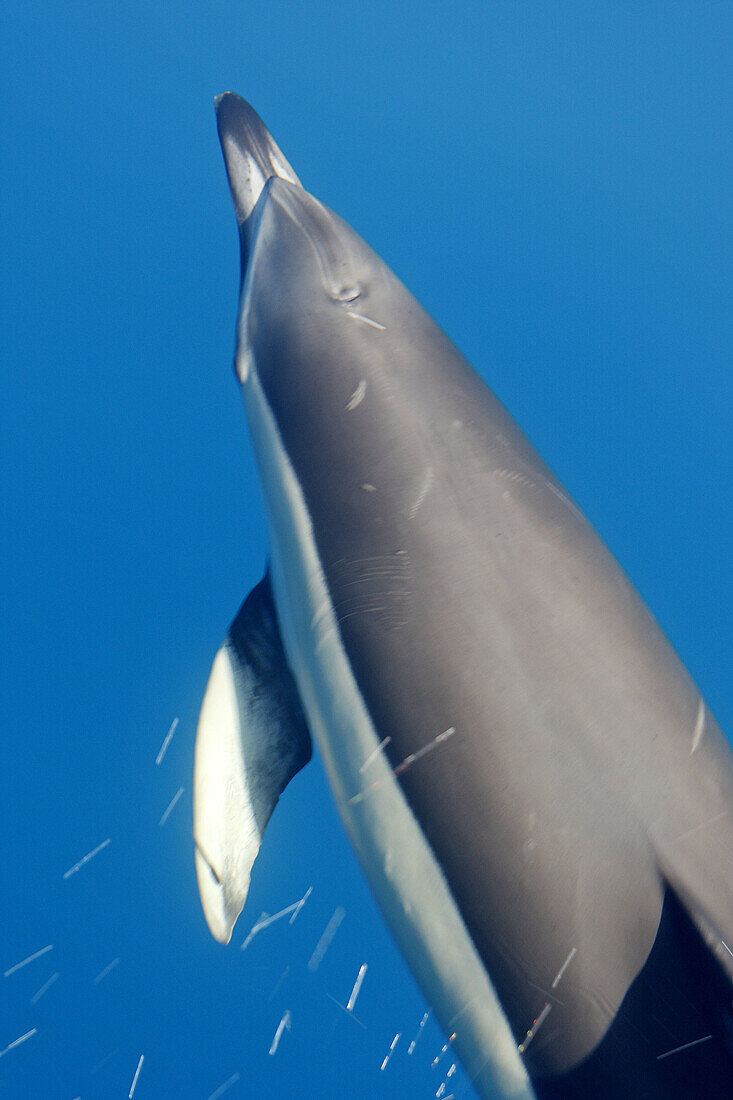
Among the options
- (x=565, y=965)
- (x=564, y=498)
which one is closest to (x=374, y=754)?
(x=565, y=965)

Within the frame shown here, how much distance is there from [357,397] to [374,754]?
438 mm

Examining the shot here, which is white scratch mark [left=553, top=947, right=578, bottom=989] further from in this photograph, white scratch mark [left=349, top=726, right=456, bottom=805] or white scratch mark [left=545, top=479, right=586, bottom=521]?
white scratch mark [left=545, top=479, right=586, bottom=521]

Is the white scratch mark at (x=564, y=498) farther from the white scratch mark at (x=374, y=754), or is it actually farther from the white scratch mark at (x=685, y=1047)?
the white scratch mark at (x=685, y=1047)

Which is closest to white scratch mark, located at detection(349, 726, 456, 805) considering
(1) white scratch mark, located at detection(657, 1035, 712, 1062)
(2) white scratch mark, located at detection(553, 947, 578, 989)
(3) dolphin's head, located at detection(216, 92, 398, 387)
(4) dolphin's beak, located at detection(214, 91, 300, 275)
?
(2) white scratch mark, located at detection(553, 947, 578, 989)

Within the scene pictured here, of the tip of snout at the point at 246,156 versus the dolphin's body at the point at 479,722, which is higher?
the tip of snout at the point at 246,156

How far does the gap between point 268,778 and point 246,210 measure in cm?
89

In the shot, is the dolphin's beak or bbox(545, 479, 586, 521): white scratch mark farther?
the dolphin's beak

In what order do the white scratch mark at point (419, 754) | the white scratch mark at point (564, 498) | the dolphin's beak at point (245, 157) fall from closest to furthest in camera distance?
the white scratch mark at point (419, 754) → the white scratch mark at point (564, 498) → the dolphin's beak at point (245, 157)

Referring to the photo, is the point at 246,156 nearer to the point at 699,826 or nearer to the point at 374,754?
the point at 374,754

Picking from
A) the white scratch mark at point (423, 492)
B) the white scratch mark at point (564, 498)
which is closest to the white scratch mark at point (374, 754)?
the white scratch mark at point (423, 492)

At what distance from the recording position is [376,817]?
104 centimetres

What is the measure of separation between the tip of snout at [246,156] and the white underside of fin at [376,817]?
44 cm

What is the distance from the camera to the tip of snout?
150 cm

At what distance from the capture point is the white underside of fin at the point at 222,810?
126 centimetres
